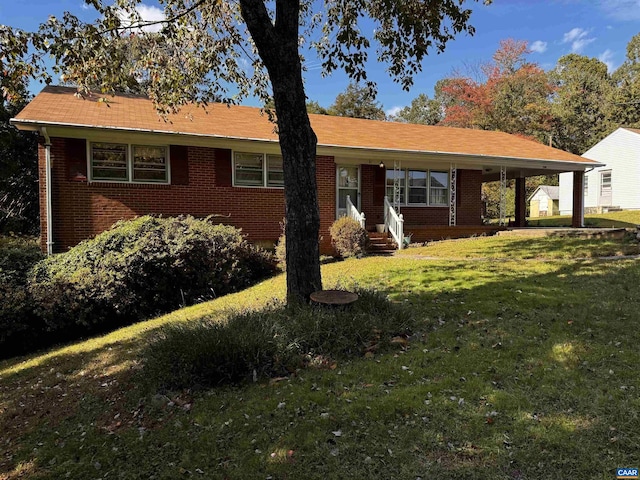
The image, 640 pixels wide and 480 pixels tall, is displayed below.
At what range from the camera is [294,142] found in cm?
538

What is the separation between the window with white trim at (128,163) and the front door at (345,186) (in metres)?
5.92

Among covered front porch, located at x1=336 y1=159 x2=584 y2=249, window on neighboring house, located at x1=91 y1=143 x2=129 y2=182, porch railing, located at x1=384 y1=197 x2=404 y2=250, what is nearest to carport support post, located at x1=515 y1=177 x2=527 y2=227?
covered front porch, located at x1=336 y1=159 x2=584 y2=249

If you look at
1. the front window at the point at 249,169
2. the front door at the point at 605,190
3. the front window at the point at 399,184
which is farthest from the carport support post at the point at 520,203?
the front window at the point at 249,169

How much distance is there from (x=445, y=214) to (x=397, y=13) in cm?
1063

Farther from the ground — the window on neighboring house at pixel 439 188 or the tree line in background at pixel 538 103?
the tree line in background at pixel 538 103

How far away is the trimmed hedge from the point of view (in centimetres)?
760

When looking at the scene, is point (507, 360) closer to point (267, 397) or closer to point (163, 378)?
point (267, 397)

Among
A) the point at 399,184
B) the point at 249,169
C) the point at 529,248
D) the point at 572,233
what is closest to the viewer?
the point at 529,248

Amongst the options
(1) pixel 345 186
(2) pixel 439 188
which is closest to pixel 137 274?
(1) pixel 345 186

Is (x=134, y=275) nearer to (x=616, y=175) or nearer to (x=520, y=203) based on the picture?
(x=520, y=203)

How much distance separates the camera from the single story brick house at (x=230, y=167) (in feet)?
33.2

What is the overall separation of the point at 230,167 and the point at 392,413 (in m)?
9.91

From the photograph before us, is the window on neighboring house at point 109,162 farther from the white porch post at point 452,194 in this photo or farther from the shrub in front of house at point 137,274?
the white porch post at point 452,194

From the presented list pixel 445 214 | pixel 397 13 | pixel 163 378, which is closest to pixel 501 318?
pixel 163 378
